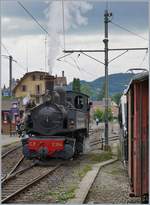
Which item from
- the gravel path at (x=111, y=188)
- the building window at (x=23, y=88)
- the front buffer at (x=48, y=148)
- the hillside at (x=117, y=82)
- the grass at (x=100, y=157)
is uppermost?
the building window at (x=23, y=88)

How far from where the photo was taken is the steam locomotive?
13414 millimetres

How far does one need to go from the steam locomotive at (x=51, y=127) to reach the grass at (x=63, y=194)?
4.32m

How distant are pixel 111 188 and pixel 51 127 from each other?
4.90 metres

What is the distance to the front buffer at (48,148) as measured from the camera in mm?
13336

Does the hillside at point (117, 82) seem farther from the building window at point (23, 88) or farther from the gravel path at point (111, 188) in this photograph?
the building window at point (23, 88)

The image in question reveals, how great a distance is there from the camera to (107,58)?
18.0 m

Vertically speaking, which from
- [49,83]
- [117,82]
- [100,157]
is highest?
[117,82]

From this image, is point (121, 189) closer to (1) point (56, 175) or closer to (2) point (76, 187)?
(2) point (76, 187)

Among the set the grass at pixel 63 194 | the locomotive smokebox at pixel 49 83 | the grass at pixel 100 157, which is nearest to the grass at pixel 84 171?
A: the grass at pixel 100 157

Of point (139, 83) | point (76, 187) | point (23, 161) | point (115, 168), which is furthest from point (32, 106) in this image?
point (139, 83)

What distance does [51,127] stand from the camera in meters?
13.8

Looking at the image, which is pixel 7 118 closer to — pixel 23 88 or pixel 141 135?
pixel 23 88

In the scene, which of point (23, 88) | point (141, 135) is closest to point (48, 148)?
point (141, 135)

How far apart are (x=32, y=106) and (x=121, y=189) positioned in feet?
20.7
